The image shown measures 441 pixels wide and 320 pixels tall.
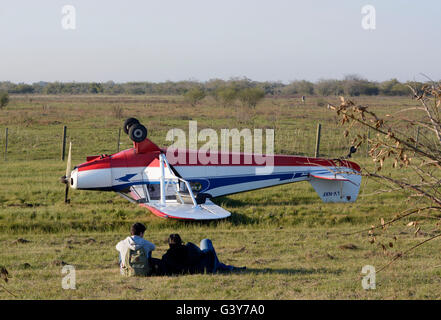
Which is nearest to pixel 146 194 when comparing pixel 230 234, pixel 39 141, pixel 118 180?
pixel 118 180

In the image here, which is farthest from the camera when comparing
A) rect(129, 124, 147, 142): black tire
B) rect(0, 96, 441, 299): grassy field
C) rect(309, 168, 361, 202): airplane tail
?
rect(309, 168, 361, 202): airplane tail

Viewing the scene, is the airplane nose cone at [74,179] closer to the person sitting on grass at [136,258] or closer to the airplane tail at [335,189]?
the person sitting on grass at [136,258]

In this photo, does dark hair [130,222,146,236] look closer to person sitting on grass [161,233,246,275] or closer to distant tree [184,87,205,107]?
person sitting on grass [161,233,246,275]

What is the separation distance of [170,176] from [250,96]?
29.5 m

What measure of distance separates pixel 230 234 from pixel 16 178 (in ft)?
31.4

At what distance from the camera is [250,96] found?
1652 inches

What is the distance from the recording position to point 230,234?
11750 millimetres

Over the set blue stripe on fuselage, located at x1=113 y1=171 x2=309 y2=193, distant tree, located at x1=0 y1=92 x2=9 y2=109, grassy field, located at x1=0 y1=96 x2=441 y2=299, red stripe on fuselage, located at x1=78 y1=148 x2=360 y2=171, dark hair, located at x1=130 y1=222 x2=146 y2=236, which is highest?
distant tree, located at x1=0 y1=92 x2=9 y2=109

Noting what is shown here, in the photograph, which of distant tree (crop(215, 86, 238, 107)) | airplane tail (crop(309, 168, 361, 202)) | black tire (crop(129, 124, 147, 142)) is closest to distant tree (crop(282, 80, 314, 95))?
distant tree (crop(215, 86, 238, 107))

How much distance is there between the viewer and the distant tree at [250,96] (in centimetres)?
4170

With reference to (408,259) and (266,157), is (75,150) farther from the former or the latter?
(408,259)

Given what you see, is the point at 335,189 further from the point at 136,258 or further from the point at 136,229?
the point at 136,258

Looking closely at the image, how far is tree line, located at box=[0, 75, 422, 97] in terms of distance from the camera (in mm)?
39884

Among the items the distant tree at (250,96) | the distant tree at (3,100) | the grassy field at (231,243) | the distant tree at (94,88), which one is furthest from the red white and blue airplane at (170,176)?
the distant tree at (94,88)
